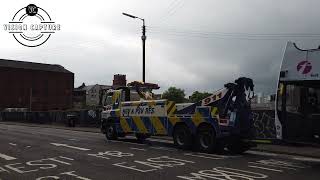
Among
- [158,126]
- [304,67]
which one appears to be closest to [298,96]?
[304,67]

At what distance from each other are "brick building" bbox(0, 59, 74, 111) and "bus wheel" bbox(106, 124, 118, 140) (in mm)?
85552

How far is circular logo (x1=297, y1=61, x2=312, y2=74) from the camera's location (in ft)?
45.1

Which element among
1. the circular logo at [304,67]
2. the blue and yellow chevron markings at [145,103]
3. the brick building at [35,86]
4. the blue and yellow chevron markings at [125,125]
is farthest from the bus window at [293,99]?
the brick building at [35,86]

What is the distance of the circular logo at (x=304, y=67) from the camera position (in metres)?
13.8

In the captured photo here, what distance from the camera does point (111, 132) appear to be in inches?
937

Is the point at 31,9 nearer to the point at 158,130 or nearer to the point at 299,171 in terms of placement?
the point at 158,130

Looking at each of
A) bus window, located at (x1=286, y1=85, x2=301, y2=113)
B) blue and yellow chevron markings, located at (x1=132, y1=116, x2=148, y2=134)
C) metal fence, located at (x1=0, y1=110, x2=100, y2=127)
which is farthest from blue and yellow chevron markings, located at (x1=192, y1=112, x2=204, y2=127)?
metal fence, located at (x1=0, y1=110, x2=100, y2=127)

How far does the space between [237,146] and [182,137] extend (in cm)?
225

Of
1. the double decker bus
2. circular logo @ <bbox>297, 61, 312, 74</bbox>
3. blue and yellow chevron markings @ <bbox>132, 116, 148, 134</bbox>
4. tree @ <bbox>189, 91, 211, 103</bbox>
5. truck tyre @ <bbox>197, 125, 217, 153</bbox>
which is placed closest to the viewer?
the double decker bus

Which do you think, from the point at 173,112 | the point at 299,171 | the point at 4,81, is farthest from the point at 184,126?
the point at 4,81

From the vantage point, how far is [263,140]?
15727mm

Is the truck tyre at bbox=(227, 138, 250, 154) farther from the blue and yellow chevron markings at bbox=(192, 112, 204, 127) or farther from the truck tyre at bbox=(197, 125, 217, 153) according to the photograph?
the blue and yellow chevron markings at bbox=(192, 112, 204, 127)

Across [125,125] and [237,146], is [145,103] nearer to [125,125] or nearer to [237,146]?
[125,125]

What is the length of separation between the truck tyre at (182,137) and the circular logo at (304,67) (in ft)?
18.0
